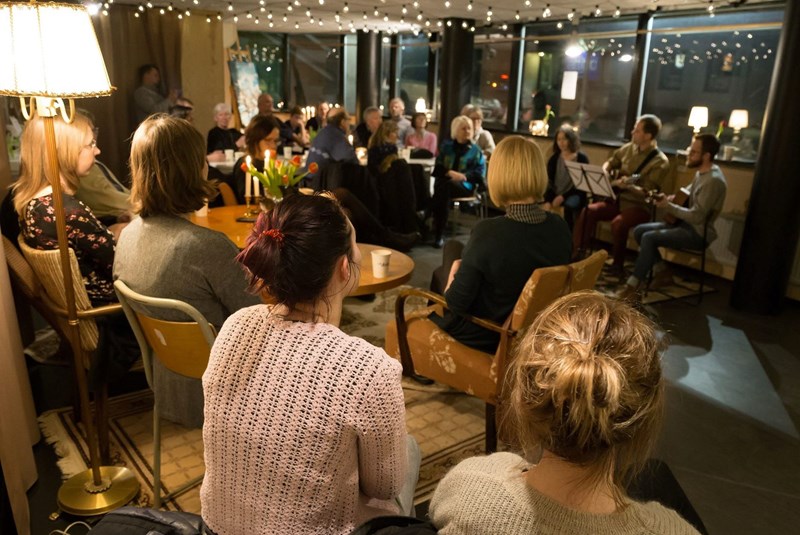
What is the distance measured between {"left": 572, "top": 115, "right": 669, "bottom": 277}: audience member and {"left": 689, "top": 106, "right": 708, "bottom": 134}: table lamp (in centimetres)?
44

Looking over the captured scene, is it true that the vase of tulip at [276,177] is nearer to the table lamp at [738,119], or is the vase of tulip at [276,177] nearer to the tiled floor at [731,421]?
the tiled floor at [731,421]

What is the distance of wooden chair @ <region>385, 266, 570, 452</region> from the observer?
84.4 inches

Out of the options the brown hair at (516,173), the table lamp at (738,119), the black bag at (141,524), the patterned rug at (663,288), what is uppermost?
the table lamp at (738,119)

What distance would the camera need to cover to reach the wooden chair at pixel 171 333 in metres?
1.76

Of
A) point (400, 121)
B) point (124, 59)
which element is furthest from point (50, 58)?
point (124, 59)

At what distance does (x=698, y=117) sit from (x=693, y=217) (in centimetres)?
154

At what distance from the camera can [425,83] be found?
34.2 feet

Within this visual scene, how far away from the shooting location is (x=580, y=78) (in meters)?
7.37

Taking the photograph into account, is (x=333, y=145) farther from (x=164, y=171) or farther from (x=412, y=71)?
(x=412, y=71)

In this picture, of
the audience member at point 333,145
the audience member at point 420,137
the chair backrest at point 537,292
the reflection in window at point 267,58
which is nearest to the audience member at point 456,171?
the audience member at point 333,145

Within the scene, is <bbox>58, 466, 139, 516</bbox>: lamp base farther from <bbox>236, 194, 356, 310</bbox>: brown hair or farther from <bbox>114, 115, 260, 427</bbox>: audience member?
<bbox>236, 194, 356, 310</bbox>: brown hair

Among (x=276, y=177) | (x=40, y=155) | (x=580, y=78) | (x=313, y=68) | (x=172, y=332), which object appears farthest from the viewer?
(x=313, y=68)

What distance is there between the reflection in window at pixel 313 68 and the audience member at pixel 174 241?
10066 mm

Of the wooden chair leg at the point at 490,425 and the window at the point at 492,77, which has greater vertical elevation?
the window at the point at 492,77
